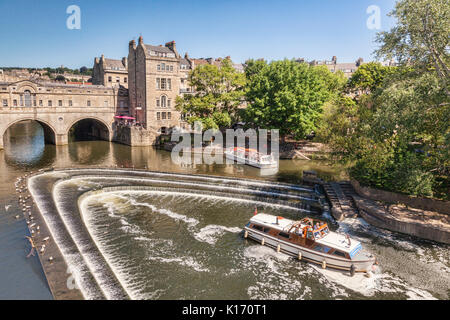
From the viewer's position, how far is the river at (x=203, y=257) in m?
18.4

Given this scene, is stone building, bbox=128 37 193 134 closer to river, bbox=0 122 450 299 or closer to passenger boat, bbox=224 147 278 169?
passenger boat, bbox=224 147 278 169

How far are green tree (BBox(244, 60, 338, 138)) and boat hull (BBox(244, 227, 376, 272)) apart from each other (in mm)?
32226

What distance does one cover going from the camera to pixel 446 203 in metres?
27.1

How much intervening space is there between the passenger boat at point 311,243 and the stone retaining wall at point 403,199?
32.7ft

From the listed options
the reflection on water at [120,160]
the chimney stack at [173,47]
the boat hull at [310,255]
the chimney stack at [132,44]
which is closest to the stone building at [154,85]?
the chimney stack at [132,44]

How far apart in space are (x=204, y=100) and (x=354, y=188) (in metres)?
34.3

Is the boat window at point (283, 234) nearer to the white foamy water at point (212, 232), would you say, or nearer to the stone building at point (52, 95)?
the white foamy water at point (212, 232)

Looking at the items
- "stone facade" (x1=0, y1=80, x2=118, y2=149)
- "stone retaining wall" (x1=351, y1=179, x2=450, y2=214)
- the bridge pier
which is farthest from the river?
the bridge pier

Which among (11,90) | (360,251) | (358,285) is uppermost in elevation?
(11,90)

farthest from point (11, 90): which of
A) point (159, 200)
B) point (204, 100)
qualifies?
point (159, 200)

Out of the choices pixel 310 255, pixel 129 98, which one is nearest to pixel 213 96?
pixel 129 98

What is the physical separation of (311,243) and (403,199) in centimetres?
1308

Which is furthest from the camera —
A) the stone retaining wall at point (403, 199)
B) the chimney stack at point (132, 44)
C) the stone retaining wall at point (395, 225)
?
the chimney stack at point (132, 44)
